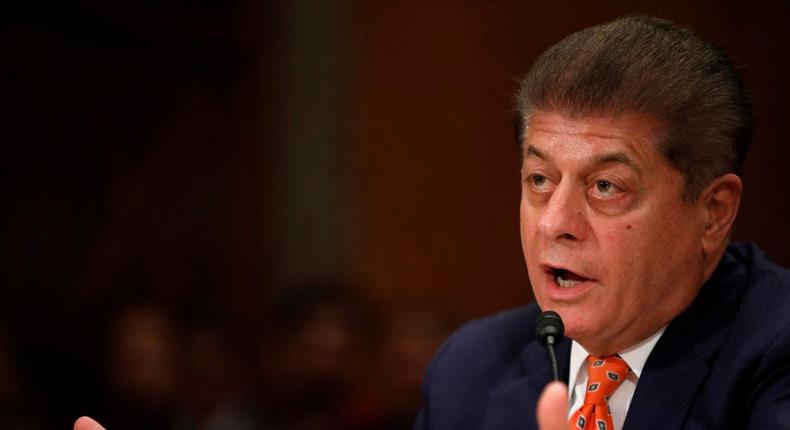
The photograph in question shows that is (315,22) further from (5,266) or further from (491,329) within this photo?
(491,329)

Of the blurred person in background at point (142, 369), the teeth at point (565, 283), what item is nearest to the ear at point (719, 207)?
the teeth at point (565, 283)

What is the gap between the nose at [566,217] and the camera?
2123 mm

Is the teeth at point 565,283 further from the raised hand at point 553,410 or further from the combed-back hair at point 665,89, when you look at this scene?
the raised hand at point 553,410

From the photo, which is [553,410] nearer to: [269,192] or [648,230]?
[648,230]

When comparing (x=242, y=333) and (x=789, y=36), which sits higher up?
(x=789, y=36)

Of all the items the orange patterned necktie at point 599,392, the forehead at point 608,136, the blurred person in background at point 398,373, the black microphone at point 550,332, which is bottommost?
the blurred person in background at point 398,373

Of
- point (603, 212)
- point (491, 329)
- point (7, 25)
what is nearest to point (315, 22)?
point (7, 25)

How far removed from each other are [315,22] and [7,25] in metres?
1.55

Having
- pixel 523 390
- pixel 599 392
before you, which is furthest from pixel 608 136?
pixel 523 390

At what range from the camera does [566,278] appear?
2.19 metres

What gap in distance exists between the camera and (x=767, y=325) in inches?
83.4

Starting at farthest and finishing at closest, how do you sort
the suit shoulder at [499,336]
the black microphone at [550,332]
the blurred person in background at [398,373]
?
1. the blurred person in background at [398,373]
2. the suit shoulder at [499,336]
3. the black microphone at [550,332]

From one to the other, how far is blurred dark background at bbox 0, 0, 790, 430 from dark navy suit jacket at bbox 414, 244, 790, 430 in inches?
79.3

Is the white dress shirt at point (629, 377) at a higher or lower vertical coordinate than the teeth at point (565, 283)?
lower
